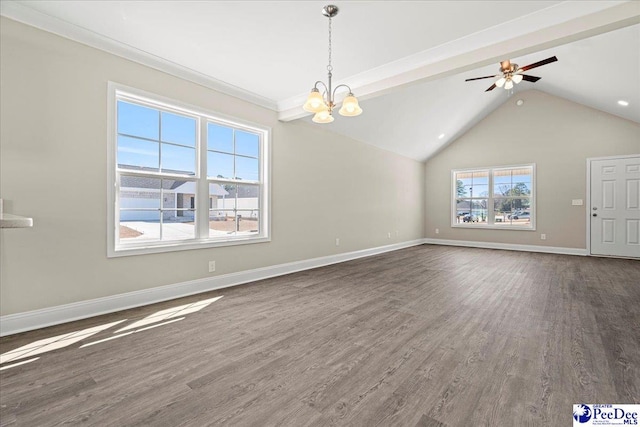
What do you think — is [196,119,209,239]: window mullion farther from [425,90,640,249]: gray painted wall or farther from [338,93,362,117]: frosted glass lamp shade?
[425,90,640,249]: gray painted wall

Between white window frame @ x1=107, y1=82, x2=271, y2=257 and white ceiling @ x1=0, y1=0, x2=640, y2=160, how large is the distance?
395mm

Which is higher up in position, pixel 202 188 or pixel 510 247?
pixel 202 188

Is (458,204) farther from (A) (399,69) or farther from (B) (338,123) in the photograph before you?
(A) (399,69)

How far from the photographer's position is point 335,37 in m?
3.04

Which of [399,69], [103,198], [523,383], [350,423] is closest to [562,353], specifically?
[523,383]

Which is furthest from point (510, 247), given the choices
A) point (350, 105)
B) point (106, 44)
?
point (106, 44)

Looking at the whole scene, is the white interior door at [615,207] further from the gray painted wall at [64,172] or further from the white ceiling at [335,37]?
the gray painted wall at [64,172]

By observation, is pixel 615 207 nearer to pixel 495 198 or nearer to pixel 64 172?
pixel 495 198

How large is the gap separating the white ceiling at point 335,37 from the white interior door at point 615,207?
8.54 feet

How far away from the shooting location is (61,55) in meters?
2.76

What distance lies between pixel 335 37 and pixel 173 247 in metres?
2.97

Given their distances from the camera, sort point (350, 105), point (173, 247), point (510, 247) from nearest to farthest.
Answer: point (350, 105) → point (173, 247) → point (510, 247)

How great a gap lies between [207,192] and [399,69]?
2882mm

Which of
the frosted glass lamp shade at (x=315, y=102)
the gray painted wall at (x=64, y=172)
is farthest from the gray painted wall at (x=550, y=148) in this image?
the frosted glass lamp shade at (x=315, y=102)
